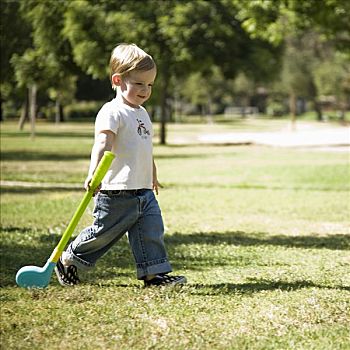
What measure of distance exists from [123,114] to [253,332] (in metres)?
1.79

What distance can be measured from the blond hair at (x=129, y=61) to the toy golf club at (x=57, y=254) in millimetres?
673

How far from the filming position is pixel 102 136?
17.3 ft

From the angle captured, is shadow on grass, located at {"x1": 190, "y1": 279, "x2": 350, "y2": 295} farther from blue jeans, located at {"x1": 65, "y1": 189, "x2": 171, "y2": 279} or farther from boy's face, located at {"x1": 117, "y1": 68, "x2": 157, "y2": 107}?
boy's face, located at {"x1": 117, "y1": 68, "x2": 157, "y2": 107}

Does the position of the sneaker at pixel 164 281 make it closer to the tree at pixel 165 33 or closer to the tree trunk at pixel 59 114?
the tree at pixel 165 33

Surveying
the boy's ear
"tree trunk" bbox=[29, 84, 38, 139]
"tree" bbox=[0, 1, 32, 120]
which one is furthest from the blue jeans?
"tree trunk" bbox=[29, 84, 38, 139]

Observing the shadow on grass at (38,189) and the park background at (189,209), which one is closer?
the park background at (189,209)

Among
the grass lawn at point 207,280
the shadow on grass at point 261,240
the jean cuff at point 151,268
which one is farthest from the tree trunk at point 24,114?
the jean cuff at point 151,268

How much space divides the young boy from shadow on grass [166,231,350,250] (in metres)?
2.55

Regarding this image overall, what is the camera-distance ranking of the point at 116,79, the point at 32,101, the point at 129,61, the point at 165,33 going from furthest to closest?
the point at 32,101
the point at 165,33
the point at 116,79
the point at 129,61

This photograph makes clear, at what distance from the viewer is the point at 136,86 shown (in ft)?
17.9

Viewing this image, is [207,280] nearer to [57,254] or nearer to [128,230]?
[128,230]

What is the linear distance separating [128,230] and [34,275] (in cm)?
73

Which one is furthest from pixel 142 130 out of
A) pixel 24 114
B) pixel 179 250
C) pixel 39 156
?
pixel 24 114

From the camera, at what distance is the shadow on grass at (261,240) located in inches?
316
